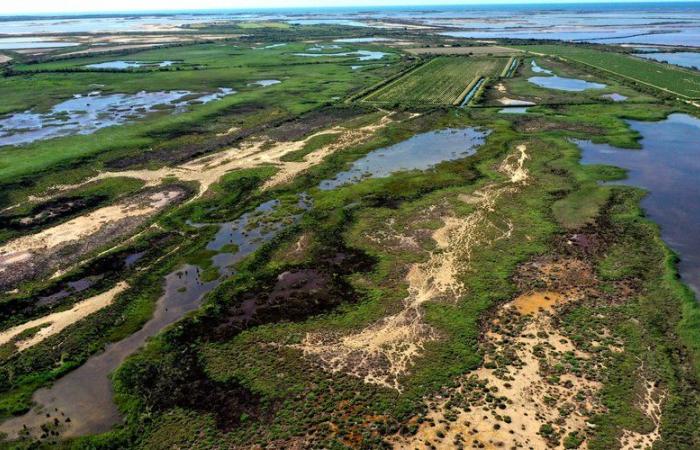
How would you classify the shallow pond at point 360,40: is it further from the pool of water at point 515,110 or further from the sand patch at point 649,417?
the sand patch at point 649,417

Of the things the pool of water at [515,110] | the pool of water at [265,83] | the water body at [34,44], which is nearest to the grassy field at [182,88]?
the pool of water at [265,83]

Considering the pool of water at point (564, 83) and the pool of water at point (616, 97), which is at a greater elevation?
the pool of water at point (564, 83)

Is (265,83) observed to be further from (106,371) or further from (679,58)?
(679,58)

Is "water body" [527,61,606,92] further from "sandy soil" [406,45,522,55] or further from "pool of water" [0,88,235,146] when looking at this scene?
"pool of water" [0,88,235,146]

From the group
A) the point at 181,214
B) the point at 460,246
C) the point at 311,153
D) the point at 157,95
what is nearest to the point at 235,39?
the point at 157,95

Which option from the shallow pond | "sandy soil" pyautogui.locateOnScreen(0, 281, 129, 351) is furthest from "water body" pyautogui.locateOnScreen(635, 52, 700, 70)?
"sandy soil" pyautogui.locateOnScreen(0, 281, 129, 351)

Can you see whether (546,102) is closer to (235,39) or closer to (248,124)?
(248,124)

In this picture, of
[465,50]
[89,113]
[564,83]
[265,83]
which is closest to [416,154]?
[265,83]
